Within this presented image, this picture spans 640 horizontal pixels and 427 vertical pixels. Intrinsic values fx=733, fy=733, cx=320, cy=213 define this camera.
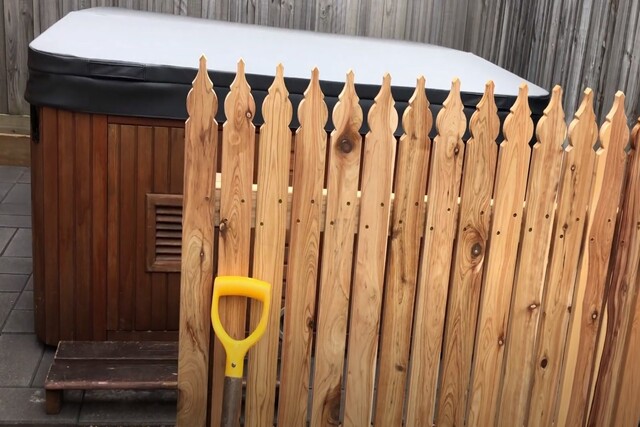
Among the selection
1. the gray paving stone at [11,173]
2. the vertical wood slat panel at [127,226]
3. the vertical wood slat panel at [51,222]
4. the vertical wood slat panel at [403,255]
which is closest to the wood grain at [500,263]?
the vertical wood slat panel at [403,255]

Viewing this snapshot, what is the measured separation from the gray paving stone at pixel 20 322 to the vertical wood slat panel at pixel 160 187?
2.16ft

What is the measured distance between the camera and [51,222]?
3.07 meters

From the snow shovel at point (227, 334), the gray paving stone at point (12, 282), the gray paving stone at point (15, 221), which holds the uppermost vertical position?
the snow shovel at point (227, 334)

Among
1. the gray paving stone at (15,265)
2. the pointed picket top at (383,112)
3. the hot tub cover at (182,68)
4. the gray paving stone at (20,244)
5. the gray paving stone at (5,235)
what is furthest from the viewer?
A: the gray paving stone at (5,235)

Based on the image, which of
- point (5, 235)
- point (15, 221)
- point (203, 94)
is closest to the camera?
point (203, 94)

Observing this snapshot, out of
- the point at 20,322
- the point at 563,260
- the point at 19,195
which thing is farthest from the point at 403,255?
the point at 19,195

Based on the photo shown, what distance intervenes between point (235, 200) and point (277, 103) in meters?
0.29

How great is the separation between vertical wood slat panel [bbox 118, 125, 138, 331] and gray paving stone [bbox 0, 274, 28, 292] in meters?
0.98

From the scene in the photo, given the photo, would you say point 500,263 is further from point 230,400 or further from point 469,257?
point 230,400

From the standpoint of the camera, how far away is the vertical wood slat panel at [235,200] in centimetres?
195

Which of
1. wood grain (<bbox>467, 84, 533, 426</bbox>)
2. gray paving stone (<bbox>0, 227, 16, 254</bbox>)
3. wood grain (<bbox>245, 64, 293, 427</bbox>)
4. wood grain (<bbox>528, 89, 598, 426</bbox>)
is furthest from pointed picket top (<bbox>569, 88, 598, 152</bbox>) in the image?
gray paving stone (<bbox>0, 227, 16, 254</bbox>)

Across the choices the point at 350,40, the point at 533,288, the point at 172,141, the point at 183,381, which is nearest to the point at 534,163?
the point at 533,288

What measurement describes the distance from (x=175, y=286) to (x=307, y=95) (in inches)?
59.9

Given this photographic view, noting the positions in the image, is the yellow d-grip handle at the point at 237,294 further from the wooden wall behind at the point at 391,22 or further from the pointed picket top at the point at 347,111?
the wooden wall behind at the point at 391,22
